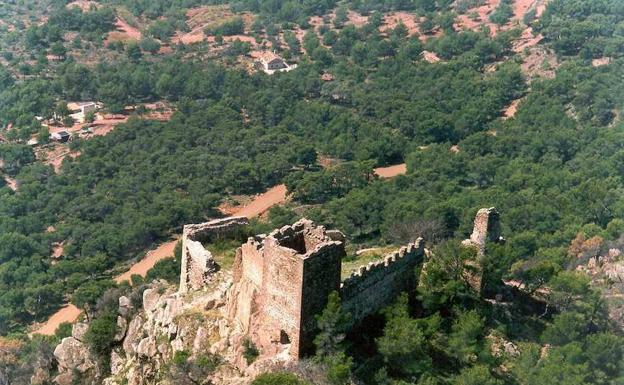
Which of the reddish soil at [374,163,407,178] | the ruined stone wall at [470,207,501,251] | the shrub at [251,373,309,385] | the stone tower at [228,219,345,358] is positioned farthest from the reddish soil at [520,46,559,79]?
the shrub at [251,373,309,385]

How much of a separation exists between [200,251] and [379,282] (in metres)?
8.33

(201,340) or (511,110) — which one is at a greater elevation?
(201,340)

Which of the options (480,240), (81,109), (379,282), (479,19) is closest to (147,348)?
(379,282)

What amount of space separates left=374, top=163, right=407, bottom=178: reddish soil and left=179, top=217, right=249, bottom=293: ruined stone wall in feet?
152

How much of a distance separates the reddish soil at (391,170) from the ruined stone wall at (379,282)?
4971cm

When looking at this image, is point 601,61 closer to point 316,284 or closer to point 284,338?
point 316,284

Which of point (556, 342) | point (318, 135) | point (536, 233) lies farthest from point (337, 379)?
point (318, 135)

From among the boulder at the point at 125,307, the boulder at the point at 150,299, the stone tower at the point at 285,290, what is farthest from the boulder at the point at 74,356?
the stone tower at the point at 285,290

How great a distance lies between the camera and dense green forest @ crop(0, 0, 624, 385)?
28.9 meters

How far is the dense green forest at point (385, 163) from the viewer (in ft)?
94.7

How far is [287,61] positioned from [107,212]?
5757cm

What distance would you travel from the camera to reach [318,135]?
91.6 metres

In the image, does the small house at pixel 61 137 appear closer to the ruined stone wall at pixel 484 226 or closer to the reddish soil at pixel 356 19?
the reddish soil at pixel 356 19

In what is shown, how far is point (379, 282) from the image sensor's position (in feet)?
88.9
